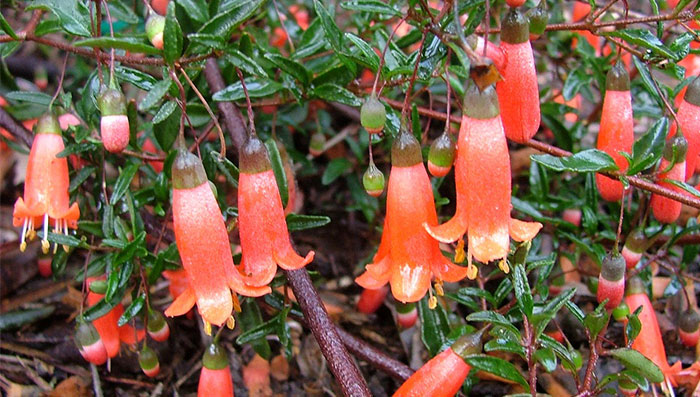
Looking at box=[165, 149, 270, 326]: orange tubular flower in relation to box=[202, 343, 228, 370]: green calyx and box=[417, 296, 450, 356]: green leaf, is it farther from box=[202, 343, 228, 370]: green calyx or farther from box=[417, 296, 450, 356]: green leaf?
box=[417, 296, 450, 356]: green leaf

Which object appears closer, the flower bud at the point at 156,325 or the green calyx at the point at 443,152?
the green calyx at the point at 443,152

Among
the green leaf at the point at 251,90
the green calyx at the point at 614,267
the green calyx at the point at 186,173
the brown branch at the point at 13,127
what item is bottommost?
the green calyx at the point at 614,267

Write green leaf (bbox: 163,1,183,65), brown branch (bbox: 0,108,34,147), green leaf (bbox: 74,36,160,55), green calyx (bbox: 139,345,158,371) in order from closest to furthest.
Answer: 1. green leaf (bbox: 74,36,160,55)
2. green leaf (bbox: 163,1,183,65)
3. green calyx (bbox: 139,345,158,371)
4. brown branch (bbox: 0,108,34,147)

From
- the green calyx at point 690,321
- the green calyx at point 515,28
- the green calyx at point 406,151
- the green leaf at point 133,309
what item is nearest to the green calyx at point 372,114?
the green calyx at point 406,151

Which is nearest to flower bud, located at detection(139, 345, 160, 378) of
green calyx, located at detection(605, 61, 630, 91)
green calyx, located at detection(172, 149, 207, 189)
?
green calyx, located at detection(172, 149, 207, 189)

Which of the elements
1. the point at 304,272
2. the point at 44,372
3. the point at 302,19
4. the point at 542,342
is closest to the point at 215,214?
the point at 304,272

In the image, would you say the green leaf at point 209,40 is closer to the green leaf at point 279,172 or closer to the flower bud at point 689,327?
the green leaf at point 279,172

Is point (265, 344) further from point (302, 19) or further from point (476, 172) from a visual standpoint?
point (302, 19)

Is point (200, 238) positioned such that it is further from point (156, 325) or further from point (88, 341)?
point (88, 341)
